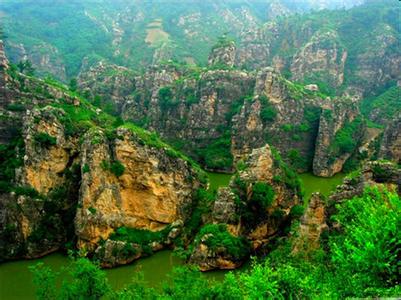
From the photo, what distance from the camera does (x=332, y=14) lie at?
119562 millimetres

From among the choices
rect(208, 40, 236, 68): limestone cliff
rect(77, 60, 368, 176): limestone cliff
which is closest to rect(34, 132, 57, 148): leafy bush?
rect(77, 60, 368, 176): limestone cliff

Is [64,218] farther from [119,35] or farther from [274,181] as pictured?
[119,35]

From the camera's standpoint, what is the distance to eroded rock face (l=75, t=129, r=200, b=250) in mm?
38406

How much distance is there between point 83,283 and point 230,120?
45005mm

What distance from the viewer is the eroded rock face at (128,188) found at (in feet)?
126

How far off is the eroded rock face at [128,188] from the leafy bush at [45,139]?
8.71ft

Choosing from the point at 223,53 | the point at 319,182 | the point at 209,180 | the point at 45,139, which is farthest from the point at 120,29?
the point at 45,139

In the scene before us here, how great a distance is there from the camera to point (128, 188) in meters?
40.6

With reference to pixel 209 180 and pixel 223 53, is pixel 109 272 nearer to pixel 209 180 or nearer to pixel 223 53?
pixel 209 180

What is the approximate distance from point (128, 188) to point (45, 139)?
7285 millimetres

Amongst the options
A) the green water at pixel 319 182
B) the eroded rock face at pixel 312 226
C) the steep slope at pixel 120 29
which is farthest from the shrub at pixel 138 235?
the steep slope at pixel 120 29

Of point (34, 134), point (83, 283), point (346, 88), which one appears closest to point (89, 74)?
point (346, 88)

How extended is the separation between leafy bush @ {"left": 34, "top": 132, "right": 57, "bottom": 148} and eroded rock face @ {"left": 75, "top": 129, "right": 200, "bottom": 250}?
2.65 m

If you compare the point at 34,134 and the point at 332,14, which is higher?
the point at 332,14
